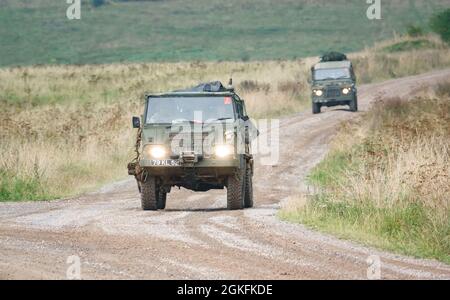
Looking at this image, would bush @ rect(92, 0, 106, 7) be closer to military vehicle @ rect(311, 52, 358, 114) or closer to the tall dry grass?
the tall dry grass

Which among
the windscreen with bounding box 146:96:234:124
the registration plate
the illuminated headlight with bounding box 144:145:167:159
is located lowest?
the registration plate

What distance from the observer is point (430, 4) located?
12812 cm

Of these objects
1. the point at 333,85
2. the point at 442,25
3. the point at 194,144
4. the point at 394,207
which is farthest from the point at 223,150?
the point at 442,25

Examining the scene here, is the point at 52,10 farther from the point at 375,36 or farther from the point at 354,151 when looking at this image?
the point at 354,151

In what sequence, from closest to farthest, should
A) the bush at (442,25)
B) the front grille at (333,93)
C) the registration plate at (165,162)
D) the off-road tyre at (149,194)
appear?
the registration plate at (165,162), the off-road tyre at (149,194), the front grille at (333,93), the bush at (442,25)

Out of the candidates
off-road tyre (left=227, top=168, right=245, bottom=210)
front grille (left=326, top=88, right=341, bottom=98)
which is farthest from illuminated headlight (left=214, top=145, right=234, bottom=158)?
front grille (left=326, top=88, right=341, bottom=98)

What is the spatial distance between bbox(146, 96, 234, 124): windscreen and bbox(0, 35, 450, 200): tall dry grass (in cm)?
446

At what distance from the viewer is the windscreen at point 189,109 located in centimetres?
1861

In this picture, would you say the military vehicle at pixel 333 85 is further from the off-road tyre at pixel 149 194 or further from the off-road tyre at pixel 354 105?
the off-road tyre at pixel 149 194

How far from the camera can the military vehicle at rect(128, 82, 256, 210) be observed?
18.2 m

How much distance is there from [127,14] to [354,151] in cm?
11244

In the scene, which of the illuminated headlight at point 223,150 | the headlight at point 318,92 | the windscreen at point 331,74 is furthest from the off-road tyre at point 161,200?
the windscreen at point 331,74

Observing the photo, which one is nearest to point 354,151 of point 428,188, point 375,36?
point 428,188

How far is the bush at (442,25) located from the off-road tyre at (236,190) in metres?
52.3
